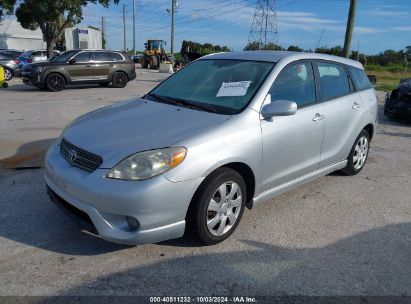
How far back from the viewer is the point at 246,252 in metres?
3.32

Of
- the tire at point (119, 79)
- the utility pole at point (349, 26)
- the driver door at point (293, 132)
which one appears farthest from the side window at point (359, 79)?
the tire at point (119, 79)

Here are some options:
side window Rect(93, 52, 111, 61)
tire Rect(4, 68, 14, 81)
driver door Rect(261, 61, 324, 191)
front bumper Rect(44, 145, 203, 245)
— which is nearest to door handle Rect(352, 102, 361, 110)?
driver door Rect(261, 61, 324, 191)

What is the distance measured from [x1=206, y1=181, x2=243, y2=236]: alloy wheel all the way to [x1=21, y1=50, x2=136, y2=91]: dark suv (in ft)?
43.0

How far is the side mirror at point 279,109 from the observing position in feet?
11.4

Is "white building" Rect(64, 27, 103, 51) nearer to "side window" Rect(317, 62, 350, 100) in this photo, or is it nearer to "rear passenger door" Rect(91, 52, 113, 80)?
"rear passenger door" Rect(91, 52, 113, 80)

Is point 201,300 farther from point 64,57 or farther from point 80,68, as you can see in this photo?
point 64,57

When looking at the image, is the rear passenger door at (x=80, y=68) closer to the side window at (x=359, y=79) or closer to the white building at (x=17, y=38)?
the side window at (x=359, y=79)

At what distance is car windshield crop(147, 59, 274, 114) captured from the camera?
3.69 m

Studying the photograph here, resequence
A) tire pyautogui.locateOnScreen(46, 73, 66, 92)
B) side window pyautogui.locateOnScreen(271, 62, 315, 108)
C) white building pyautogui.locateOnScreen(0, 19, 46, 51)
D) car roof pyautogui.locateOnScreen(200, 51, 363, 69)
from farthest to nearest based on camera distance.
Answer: white building pyautogui.locateOnScreen(0, 19, 46, 51) < tire pyautogui.locateOnScreen(46, 73, 66, 92) < car roof pyautogui.locateOnScreen(200, 51, 363, 69) < side window pyautogui.locateOnScreen(271, 62, 315, 108)

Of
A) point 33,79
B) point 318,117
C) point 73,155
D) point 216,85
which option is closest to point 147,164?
point 73,155

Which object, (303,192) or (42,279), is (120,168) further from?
(303,192)

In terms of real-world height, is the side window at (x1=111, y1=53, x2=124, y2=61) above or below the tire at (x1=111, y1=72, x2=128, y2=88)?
above

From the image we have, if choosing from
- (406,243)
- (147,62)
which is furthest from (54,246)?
(147,62)

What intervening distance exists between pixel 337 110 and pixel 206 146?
7.05 ft
